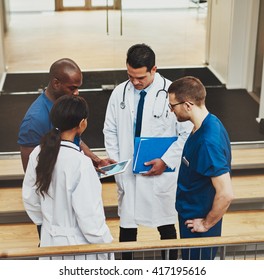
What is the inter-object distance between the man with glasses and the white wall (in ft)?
14.0

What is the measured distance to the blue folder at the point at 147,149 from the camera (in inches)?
157

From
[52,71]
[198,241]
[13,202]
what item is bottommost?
[13,202]

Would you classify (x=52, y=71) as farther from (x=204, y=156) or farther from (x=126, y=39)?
(x=126, y=39)

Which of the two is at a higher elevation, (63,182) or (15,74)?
(63,182)

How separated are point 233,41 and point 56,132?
4798mm

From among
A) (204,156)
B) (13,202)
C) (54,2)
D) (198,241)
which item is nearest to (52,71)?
(204,156)

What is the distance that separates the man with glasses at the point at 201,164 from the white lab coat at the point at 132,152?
0.58 m

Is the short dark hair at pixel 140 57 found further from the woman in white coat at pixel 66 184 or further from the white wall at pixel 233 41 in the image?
the white wall at pixel 233 41

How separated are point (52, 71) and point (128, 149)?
32.5 inches

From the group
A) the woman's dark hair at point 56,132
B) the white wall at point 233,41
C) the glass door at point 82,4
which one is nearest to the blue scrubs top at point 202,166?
the woman's dark hair at point 56,132

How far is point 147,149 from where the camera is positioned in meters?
4.01

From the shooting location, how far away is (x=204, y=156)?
3240 millimetres

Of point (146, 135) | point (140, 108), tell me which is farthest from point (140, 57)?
point (146, 135)

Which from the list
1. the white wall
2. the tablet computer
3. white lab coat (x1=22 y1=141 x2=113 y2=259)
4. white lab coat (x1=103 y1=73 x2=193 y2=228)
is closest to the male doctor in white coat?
white lab coat (x1=103 y1=73 x2=193 y2=228)
